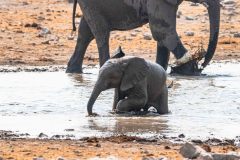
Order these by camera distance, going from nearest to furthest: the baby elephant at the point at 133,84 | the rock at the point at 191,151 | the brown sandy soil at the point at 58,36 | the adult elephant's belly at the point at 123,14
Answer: the rock at the point at 191,151
the baby elephant at the point at 133,84
the adult elephant's belly at the point at 123,14
the brown sandy soil at the point at 58,36

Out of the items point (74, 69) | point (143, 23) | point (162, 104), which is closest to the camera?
point (162, 104)

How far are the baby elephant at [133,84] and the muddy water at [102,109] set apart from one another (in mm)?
226

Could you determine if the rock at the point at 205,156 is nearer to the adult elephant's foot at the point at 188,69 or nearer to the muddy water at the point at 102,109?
the muddy water at the point at 102,109

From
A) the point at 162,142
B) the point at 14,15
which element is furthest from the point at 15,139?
the point at 14,15

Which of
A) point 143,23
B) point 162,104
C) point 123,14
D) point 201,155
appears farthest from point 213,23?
point 201,155

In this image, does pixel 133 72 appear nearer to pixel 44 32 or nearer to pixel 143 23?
pixel 143 23

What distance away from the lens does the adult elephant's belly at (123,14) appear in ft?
56.8

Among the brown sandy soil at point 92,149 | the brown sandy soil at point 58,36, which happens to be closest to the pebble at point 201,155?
the brown sandy soil at point 92,149

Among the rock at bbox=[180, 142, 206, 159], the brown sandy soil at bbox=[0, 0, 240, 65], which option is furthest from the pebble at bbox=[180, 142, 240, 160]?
the brown sandy soil at bbox=[0, 0, 240, 65]

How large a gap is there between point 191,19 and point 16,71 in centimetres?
1022

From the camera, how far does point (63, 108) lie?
1248cm

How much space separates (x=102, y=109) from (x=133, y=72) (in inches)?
26.5

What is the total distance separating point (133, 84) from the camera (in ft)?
39.7

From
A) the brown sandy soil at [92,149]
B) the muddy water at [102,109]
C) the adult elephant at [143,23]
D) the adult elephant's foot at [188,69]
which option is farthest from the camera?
the adult elephant's foot at [188,69]
